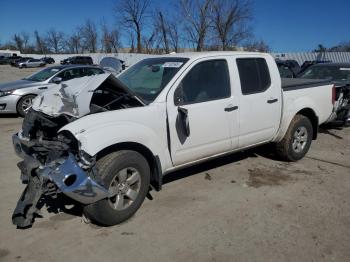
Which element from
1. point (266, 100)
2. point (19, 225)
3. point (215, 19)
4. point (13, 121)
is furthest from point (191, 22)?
point (19, 225)

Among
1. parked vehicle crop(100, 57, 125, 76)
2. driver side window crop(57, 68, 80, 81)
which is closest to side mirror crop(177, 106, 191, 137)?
parked vehicle crop(100, 57, 125, 76)

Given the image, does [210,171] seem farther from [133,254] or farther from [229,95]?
[133,254]

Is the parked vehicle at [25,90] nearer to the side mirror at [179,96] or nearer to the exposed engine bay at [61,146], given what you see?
the exposed engine bay at [61,146]

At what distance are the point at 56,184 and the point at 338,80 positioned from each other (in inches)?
314

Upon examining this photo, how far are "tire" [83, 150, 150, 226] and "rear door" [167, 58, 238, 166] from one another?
0.53m

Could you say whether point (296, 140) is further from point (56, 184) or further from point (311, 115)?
point (56, 184)

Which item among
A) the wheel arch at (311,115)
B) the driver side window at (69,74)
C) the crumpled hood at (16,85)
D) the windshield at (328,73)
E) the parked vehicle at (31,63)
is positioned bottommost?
the wheel arch at (311,115)

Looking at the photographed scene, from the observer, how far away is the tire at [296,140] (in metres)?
5.86

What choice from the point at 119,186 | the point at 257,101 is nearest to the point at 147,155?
the point at 119,186

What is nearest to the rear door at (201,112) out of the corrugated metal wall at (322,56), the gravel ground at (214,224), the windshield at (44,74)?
the gravel ground at (214,224)

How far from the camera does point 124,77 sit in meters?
5.14

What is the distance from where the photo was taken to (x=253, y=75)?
5227 millimetres

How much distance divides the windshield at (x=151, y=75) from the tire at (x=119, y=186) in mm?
787

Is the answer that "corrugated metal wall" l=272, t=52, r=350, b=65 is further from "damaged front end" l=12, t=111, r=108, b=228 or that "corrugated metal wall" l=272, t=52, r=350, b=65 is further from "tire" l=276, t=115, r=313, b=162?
"damaged front end" l=12, t=111, r=108, b=228
